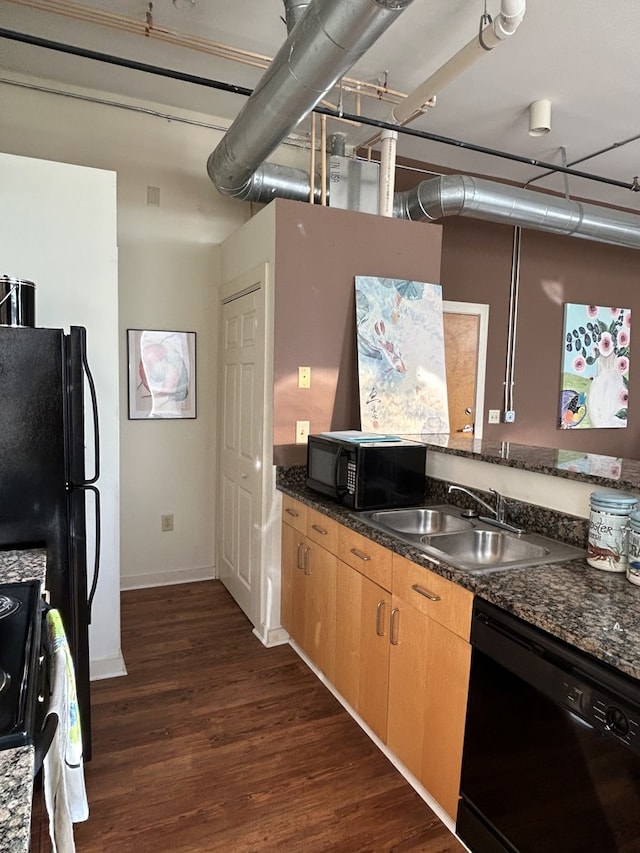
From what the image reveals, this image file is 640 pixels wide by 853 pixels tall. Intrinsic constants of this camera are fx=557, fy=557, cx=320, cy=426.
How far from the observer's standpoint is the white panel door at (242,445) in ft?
10.3

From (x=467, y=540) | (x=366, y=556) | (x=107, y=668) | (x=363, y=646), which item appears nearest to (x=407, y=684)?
(x=363, y=646)

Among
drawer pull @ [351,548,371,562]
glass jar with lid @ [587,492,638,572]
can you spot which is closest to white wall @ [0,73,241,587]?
drawer pull @ [351,548,371,562]

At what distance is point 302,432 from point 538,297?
290cm

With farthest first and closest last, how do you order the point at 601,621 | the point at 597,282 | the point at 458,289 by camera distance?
1. the point at 597,282
2. the point at 458,289
3. the point at 601,621

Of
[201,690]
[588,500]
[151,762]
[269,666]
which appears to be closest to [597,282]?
[588,500]

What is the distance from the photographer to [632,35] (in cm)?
269

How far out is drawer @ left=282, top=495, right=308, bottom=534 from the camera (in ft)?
9.11

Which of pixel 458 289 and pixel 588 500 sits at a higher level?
pixel 458 289

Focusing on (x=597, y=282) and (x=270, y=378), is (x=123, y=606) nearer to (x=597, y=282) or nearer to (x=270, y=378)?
(x=270, y=378)

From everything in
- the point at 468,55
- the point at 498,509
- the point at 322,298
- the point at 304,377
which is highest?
the point at 468,55

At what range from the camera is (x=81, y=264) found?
100 inches

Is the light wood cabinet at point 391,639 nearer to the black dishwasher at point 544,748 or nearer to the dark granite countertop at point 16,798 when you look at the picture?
the black dishwasher at point 544,748

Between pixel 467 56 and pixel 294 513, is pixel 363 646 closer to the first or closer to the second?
pixel 294 513

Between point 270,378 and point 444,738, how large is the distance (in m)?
1.88
